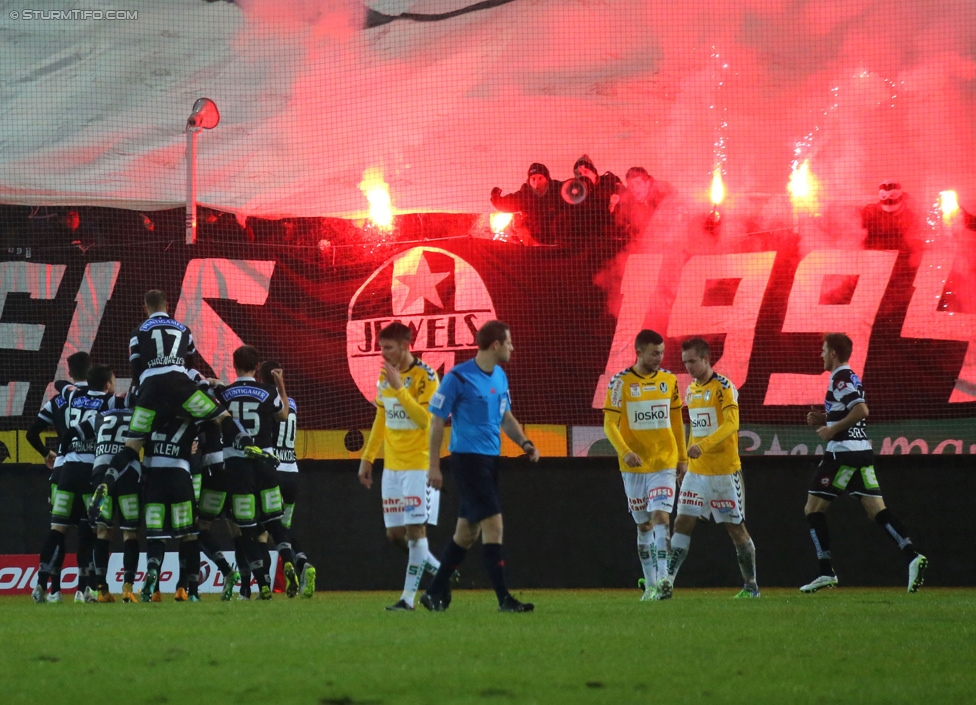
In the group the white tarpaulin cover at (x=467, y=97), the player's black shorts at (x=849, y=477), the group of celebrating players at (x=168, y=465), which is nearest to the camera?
the group of celebrating players at (x=168, y=465)

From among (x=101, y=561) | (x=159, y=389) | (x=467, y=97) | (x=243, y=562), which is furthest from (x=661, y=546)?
(x=467, y=97)

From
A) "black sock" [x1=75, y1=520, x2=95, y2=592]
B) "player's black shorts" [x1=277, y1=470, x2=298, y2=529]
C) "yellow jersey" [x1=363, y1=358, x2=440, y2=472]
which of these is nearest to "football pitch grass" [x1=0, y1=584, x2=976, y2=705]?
"yellow jersey" [x1=363, y1=358, x2=440, y2=472]

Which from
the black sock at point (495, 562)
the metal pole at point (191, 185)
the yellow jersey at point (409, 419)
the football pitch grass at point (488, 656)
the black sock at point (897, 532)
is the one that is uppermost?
the metal pole at point (191, 185)

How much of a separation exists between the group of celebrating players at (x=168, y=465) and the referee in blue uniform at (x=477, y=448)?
119 inches

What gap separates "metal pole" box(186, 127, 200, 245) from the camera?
55.8 ft

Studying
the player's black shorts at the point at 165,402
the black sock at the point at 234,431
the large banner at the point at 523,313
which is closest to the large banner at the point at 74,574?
the large banner at the point at 523,313

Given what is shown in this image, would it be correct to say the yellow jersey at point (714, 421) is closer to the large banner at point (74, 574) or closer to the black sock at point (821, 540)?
the black sock at point (821, 540)

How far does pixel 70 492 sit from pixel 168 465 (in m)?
1.63

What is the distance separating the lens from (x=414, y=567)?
900 centimetres

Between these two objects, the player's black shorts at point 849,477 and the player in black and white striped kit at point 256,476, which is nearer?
the player in black and white striped kit at point 256,476

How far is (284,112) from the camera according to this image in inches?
715

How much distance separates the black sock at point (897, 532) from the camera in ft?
38.2

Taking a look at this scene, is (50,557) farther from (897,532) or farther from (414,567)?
(897,532)

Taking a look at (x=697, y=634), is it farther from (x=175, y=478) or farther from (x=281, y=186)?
(x=281, y=186)
